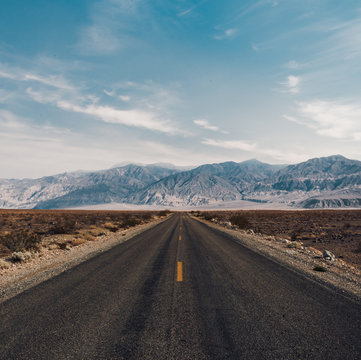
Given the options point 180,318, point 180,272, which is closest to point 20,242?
point 180,272

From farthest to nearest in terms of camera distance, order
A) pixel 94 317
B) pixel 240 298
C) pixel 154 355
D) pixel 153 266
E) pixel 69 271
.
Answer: pixel 153 266
pixel 69 271
pixel 240 298
pixel 94 317
pixel 154 355

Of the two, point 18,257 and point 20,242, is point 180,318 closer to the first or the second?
point 18,257

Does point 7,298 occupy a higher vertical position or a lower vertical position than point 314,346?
lower

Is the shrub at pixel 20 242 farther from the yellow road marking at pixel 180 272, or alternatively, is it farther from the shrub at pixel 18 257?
the yellow road marking at pixel 180 272

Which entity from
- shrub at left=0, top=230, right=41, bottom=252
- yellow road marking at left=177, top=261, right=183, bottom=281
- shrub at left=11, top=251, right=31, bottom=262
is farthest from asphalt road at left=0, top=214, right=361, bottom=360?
shrub at left=0, top=230, right=41, bottom=252

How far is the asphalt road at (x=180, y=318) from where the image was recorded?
11.2ft

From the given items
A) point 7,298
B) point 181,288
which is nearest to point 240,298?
point 181,288

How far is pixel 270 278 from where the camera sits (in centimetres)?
705

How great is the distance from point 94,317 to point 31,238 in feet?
35.8

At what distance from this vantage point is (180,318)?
4383mm

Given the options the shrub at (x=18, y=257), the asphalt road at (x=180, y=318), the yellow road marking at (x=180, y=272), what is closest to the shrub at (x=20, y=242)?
the shrub at (x=18, y=257)

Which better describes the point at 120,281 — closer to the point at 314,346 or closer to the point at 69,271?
the point at 69,271

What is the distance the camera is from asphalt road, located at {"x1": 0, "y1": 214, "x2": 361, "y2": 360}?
11.2 feet

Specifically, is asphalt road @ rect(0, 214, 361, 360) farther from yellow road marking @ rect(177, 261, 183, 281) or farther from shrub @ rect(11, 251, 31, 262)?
shrub @ rect(11, 251, 31, 262)
